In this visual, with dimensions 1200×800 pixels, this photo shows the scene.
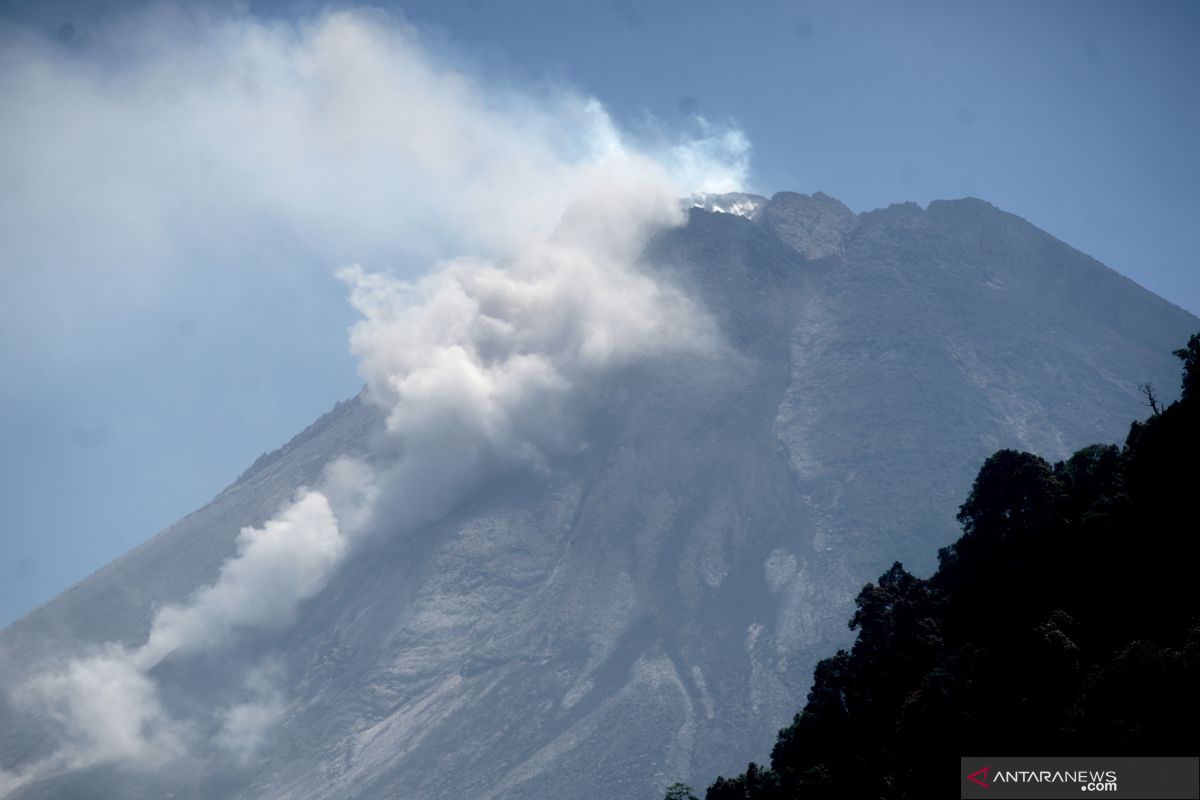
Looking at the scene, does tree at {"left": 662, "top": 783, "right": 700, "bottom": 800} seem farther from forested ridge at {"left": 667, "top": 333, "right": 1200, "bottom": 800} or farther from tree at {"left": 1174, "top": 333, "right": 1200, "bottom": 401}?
tree at {"left": 1174, "top": 333, "right": 1200, "bottom": 401}

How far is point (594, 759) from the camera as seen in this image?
195m

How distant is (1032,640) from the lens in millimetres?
57000

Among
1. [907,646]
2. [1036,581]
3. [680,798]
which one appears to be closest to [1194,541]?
[1036,581]

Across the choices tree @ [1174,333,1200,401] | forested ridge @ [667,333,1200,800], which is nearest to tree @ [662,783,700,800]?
forested ridge @ [667,333,1200,800]

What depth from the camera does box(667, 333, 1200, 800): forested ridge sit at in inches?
1863

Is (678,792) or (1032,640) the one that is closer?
(1032,640)

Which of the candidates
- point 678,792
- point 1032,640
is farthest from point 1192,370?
point 678,792

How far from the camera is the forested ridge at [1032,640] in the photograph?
47312 mm

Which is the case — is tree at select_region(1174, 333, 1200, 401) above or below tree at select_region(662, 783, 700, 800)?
above

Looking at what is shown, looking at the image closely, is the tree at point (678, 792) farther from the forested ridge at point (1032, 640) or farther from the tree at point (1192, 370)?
the tree at point (1192, 370)

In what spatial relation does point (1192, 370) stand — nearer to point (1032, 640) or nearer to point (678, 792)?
point (1032, 640)

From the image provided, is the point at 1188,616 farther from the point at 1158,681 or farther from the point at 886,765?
the point at 886,765

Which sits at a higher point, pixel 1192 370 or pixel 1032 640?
pixel 1192 370

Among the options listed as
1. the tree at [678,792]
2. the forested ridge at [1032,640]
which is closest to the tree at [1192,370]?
the forested ridge at [1032,640]
